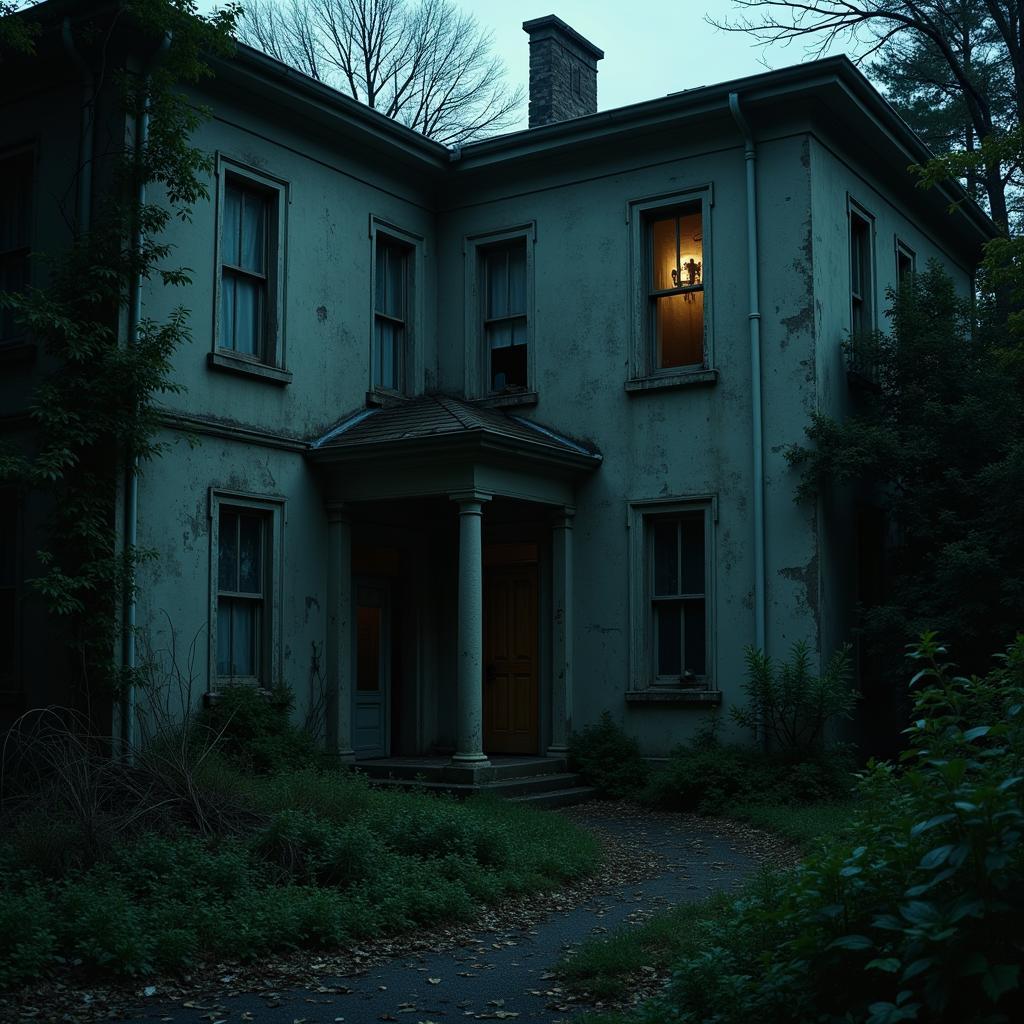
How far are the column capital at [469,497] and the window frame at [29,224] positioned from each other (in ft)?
15.2

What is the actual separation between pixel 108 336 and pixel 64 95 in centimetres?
283

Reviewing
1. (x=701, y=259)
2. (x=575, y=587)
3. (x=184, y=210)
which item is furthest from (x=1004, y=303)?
(x=184, y=210)

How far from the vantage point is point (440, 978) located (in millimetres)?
6270

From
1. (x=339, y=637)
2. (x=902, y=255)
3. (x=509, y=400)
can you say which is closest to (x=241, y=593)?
(x=339, y=637)

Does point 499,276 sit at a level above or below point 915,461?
above

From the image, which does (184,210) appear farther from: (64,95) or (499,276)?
(499,276)

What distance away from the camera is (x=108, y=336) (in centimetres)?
1155

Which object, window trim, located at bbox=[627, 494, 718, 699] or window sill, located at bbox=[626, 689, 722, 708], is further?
window trim, located at bbox=[627, 494, 718, 699]

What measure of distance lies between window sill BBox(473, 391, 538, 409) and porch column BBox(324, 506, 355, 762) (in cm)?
252

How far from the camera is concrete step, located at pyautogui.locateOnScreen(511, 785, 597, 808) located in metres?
12.5

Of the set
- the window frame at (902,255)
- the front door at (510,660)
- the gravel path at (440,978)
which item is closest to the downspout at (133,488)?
the gravel path at (440,978)

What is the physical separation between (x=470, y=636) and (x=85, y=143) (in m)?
6.25

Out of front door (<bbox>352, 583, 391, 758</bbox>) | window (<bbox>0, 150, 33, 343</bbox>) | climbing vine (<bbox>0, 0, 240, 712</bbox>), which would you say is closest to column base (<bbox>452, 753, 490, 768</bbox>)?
front door (<bbox>352, 583, 391, 758</bbox>)

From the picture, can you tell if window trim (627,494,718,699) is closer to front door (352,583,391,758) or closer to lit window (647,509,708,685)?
lit window (647,509,708,685)
